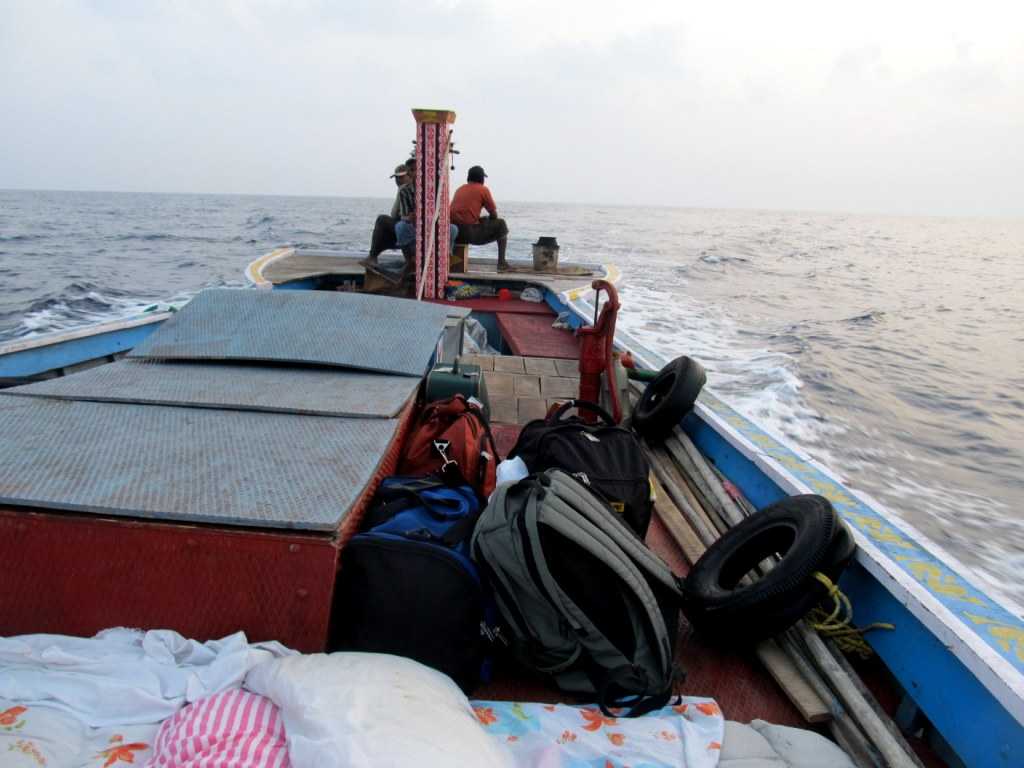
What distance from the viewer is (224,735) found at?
4.05ft

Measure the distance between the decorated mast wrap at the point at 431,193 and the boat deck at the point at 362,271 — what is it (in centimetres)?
84

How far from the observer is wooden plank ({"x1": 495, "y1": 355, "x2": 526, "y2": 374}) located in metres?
5.02

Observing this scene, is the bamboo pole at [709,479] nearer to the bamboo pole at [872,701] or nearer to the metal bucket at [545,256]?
the bamboo pole at [872,701]

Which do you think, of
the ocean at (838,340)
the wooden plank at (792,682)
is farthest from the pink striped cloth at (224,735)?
the ocean at (838,340)

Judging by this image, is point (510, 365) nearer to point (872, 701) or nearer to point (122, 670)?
point (872, 701)

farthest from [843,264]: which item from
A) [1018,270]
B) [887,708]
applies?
[887,708]

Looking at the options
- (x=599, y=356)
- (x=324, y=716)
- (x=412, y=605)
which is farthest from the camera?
(x=599, y=356)

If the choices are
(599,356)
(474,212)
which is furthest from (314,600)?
(474,212)

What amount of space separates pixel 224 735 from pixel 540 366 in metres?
4.20

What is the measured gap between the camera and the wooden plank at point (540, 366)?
5.07 m

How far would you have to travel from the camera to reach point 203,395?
96.2 inches

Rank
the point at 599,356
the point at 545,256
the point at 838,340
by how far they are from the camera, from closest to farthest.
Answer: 1. the point at 599,356
2. the point at 545,256
3. the point at 838,340

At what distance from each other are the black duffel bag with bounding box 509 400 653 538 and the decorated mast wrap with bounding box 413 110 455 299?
4.61m

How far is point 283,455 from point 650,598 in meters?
1.24
